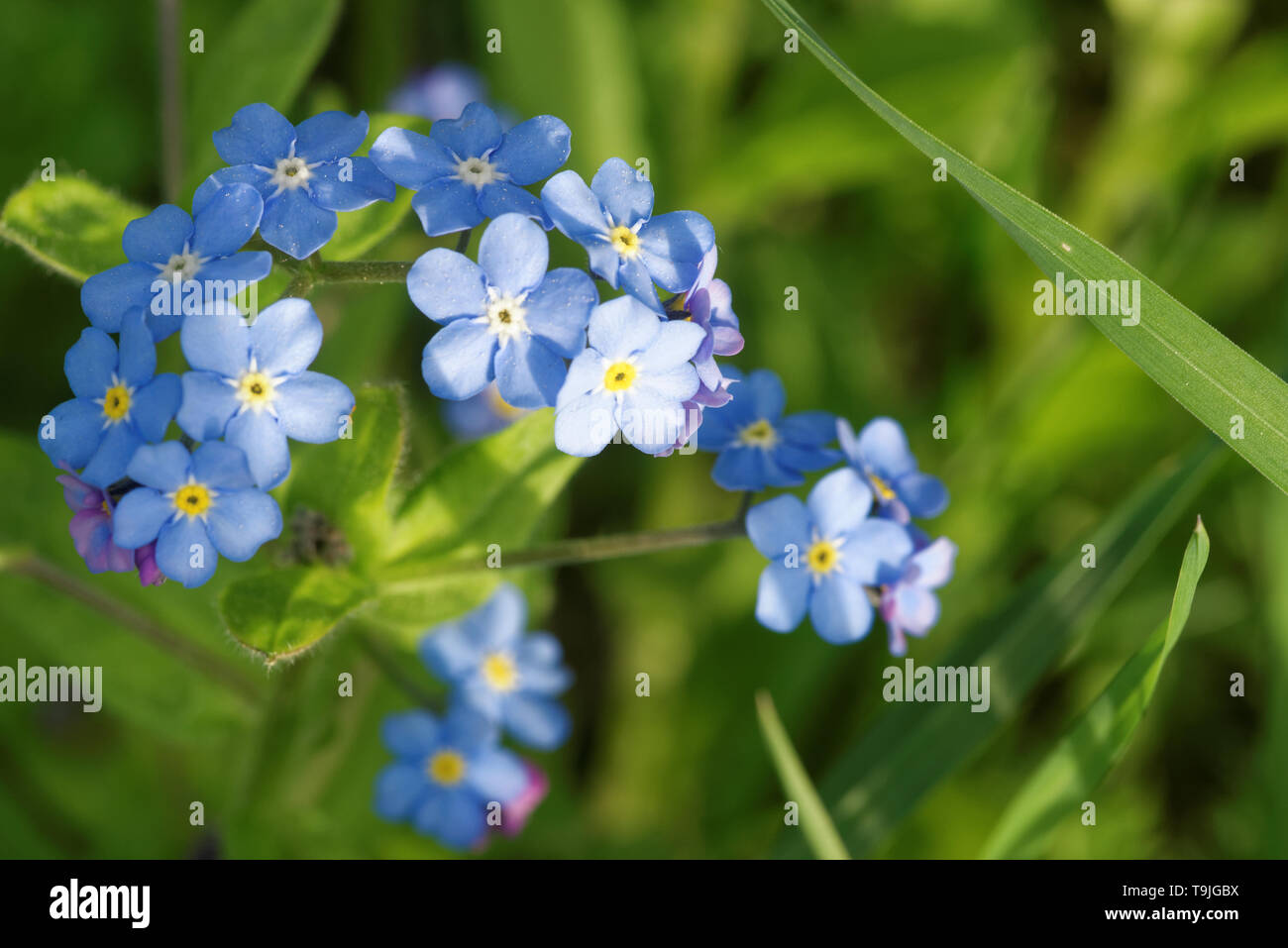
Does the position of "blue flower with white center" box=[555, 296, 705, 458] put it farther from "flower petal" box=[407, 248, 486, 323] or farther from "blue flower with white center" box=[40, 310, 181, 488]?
"blue flower with white center" box=[40, 310, 181, 488]

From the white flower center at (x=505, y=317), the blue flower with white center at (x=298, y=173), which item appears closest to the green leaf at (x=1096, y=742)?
the white flower center at (x=505, y=317)

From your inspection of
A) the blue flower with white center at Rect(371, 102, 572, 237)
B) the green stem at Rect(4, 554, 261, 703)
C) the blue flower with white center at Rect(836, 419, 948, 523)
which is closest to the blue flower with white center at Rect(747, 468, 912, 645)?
the blue flower with white center at Rect(836, 419, 948, 523)

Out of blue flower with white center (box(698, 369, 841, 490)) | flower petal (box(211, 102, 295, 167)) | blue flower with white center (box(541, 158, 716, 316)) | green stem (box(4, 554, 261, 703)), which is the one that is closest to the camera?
blue flower with white center (box(541, 158, 716, 316))

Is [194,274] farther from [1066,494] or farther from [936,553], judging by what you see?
[1066,494]

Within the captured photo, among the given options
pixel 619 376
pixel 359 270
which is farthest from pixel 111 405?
pixel 619 376

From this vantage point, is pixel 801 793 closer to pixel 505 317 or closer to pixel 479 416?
pixel 505 317
